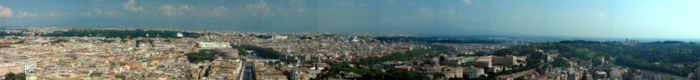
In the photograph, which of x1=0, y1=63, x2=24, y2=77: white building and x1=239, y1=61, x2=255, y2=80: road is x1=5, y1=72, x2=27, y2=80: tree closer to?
x1=0, y1=63, x2=24, y2=77: white building

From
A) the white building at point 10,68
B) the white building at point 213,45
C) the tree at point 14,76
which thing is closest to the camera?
the tree at point 14,76

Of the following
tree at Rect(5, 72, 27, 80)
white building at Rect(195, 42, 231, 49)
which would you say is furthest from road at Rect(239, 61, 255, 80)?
white building at Rect(195, 42, 231, 49)

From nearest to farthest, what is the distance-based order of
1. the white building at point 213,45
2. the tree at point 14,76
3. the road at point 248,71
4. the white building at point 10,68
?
the tree at point 14,76 → the white building at point 10,68 → the road at point 248,71 → the white building at point 213,45

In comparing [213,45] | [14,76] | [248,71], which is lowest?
[248,71]

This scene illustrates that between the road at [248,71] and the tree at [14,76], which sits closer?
the tree at [14,76]

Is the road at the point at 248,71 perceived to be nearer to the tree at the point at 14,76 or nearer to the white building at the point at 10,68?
the tree at the point at 14,76

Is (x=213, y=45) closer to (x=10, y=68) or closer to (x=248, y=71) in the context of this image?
(x=248, y=71)

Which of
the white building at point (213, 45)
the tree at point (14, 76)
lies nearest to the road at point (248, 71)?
the tree at point (14, 76)

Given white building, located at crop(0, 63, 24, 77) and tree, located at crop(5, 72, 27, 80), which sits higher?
white building, located at crop(0, 63, 24, 77)

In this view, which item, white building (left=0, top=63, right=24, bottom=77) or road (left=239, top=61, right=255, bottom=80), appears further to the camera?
road (left=239, top=61, right=255, bottom=80)

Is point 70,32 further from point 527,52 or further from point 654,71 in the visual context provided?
point 654,71

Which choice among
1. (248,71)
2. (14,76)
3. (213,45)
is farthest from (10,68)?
(213,45)
